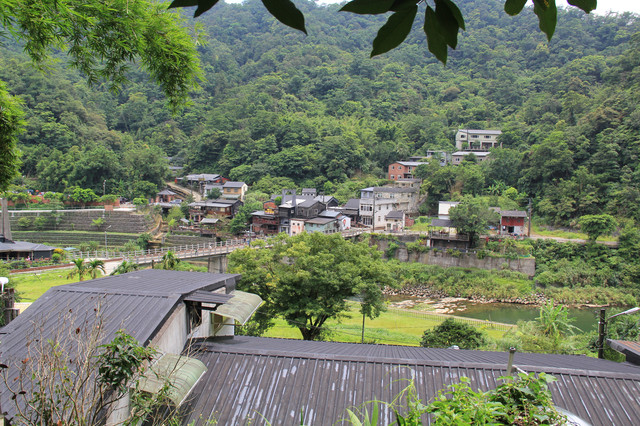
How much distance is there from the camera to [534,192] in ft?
92.1

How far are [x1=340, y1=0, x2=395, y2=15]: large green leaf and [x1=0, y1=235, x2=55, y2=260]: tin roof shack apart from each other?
23.8m

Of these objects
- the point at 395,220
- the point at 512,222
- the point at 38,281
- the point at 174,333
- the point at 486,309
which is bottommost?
the point at 486,309

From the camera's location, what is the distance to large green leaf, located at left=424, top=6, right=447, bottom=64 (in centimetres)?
72

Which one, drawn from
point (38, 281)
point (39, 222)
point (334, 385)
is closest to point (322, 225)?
point (38, 281)

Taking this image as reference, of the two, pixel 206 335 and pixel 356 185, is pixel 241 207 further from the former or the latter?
pixel 206 335

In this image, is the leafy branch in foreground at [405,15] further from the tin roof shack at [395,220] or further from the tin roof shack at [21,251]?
the tin roof shack at [395,220]

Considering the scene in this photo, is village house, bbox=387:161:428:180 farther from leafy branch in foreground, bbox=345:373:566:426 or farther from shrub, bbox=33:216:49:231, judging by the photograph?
leafy branch in foreground, bbox=345:373:566:426

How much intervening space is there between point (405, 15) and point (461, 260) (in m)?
24.1

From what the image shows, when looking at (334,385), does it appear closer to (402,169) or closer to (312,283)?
(312,283)

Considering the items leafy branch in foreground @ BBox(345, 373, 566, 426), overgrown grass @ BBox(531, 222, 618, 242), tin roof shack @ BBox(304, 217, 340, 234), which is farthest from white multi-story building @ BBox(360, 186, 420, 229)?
leafy branch in foreground @ BBox(345, 373, 566, 426)

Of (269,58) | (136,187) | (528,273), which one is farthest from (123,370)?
(269,58)

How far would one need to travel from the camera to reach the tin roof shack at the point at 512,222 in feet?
78.8

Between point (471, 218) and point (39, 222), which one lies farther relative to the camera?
point (39, 222)

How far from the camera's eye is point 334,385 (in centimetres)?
402
